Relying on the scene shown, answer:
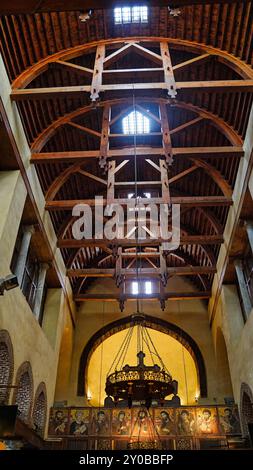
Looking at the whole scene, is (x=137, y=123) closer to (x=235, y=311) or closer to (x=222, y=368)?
(x=235, y=311)

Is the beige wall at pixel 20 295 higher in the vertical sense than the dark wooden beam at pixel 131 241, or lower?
lower

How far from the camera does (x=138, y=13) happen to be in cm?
1056

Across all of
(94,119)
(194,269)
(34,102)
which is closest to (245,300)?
(194,269)

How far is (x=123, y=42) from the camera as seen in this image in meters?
10.8

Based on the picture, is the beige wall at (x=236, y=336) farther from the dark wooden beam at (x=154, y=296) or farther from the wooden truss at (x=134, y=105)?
the wooden truss at (x=134, y=105)

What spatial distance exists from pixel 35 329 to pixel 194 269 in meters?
6.56

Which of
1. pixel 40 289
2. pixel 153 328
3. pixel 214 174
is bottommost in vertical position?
pixel 40 289

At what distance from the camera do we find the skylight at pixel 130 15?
10.5m

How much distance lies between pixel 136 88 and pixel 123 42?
204 cm

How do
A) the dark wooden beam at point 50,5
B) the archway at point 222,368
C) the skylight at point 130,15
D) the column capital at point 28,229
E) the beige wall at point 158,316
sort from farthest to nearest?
the beige wall at point 158,316 → the archway at point 222,368 → the column capital at point 28,229 → the skylight at point 130,15 → the dark wooden beam at point 50,5

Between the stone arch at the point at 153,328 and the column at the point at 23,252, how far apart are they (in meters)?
7.99

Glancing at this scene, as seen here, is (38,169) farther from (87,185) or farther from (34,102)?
(87,185)

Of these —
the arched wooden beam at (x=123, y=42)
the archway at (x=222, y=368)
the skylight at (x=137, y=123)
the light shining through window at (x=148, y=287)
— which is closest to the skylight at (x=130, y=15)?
the arched wooden beam at (x=123, y=42)

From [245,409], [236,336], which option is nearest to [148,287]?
[236,336]
